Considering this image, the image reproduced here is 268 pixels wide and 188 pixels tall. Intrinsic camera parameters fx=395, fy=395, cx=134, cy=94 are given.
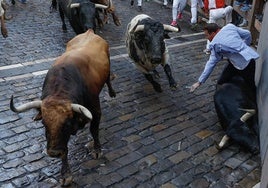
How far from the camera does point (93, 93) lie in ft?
17.2

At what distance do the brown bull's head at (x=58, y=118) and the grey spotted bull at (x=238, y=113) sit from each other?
2345 mm

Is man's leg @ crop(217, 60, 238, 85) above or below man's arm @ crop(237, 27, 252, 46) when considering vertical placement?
below

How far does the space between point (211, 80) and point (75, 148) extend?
12.6 feet

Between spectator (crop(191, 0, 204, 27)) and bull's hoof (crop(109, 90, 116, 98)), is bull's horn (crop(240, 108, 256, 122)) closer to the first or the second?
bull's hoof (crop(109, 90, 116, 98))

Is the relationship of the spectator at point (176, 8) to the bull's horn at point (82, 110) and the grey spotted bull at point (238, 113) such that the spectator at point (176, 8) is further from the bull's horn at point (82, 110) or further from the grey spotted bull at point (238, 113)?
the bull's horn at point (82, 110)

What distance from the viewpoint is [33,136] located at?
5.98 m

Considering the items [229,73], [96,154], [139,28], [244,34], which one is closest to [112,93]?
[139,28]

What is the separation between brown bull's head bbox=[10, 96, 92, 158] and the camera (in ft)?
14.1

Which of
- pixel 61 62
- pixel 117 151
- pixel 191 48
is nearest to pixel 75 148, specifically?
pixel 117 151

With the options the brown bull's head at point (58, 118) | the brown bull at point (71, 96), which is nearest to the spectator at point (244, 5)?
the brown bull at point (71, 96)

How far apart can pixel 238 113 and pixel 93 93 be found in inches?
88.7

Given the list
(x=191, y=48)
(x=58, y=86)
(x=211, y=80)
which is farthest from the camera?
(x=191, y=48)

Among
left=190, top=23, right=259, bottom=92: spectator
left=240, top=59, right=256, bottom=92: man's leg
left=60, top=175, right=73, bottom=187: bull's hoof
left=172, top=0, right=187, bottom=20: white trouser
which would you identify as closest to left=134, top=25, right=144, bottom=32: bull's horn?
left=190, top=23, right=259, bottom=92: spectator

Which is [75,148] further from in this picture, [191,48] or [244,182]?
[191,48]
